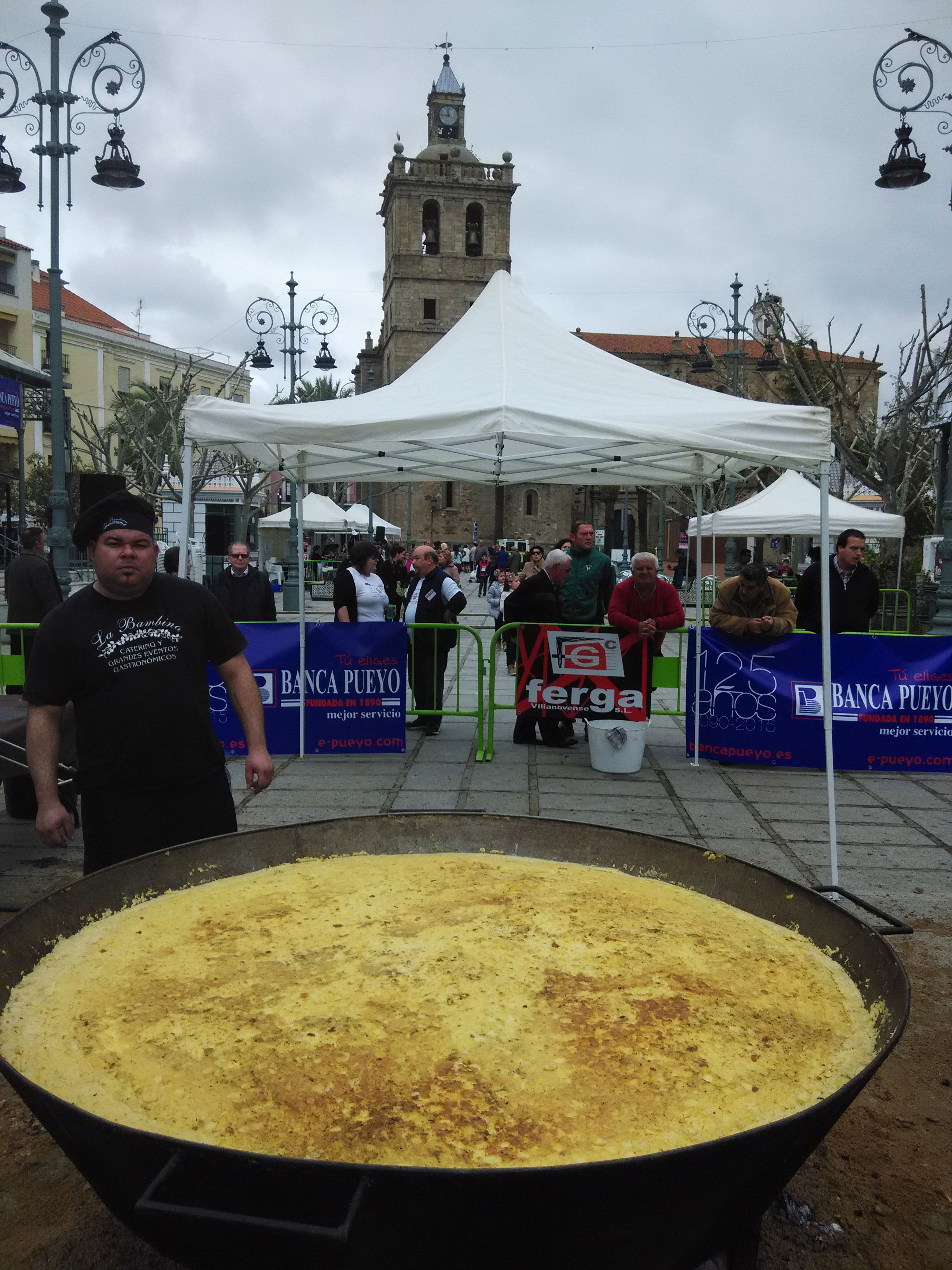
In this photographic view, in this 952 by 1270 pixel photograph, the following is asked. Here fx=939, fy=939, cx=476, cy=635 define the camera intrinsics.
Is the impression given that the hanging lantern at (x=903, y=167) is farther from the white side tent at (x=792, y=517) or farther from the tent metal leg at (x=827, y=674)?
the tent metal leg at (x=827, y=674)

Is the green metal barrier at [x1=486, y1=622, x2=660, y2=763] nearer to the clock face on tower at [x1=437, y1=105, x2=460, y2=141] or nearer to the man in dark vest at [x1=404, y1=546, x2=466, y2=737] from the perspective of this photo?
the man in dark vest at [x1=404, y1=546, x2=466, y2=737]

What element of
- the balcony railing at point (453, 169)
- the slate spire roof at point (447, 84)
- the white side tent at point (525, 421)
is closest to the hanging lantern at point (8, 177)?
the white side tent at point (525, 421)

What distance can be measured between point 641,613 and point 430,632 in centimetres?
207

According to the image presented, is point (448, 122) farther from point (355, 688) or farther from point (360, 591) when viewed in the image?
point (355, 688)

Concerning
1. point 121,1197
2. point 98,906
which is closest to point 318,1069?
point 121,1197

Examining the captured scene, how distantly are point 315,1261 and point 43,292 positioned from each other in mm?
70575

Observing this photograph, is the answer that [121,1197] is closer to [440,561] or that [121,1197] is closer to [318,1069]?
[318,1069]

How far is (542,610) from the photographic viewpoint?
28.7 ft

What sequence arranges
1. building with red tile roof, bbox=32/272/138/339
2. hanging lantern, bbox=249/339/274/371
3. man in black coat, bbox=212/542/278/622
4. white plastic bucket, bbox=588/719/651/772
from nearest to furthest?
white plastic bucket, bbox=588/719/651/772
man in black coat, bbox=212/542/278/622
hanging lantern, bbox=249/339/274/371
building with red tile roof, bbox=32/272/138/339

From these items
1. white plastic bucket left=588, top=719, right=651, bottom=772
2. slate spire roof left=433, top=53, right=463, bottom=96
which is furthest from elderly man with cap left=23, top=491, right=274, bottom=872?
slate spire roof left=433, top=53, right=463, bottom=96

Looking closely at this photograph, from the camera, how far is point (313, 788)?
7094mm

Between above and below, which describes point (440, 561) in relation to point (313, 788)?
above

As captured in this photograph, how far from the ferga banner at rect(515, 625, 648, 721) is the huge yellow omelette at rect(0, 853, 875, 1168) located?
585 cm

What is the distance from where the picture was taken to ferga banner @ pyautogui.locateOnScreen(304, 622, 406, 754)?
801cm
